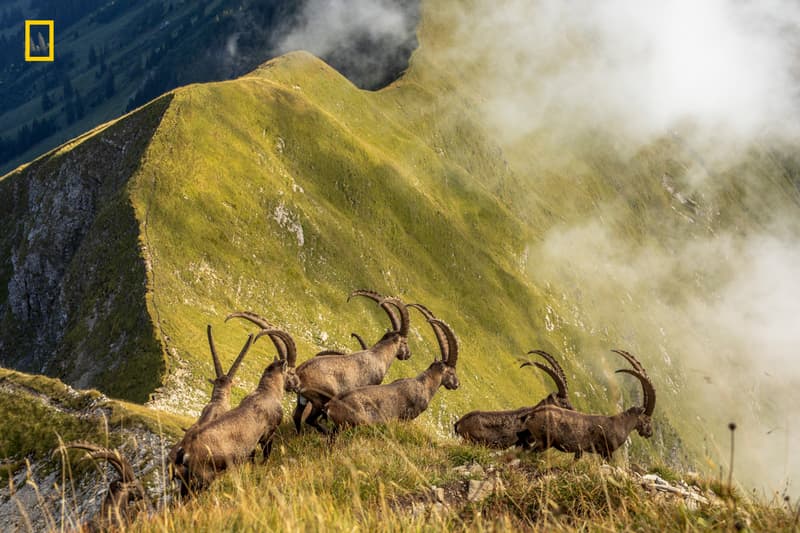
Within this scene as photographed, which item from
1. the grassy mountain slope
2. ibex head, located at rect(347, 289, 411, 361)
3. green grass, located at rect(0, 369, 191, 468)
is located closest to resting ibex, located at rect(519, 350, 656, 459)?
the grassy mountain slope

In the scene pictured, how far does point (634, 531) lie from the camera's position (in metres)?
6.62

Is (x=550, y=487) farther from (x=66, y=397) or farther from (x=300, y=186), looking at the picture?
(x=300, y=186)

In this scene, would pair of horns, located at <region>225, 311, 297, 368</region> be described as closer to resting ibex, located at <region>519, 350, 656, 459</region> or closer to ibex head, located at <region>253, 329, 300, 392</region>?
ibex head, located at <region>253, 329, 300, 392</region>

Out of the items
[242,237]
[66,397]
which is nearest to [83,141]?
[242,237]

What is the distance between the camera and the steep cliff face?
1836 inches

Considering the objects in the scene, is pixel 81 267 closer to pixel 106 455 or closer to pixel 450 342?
pixel 450 342

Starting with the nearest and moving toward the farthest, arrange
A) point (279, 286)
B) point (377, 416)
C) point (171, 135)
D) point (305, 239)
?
point (377, 416), point (279, 286), point (171, 135), point (305, 239)

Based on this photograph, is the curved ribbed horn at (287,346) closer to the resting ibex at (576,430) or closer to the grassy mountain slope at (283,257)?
the grassy mountain slope at (283,257)

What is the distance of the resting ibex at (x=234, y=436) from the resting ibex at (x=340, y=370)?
1.15m

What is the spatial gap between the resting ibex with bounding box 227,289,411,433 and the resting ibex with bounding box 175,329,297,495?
115cm

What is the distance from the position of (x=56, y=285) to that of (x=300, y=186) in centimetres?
3694

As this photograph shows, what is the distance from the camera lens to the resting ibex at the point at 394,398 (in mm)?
15344

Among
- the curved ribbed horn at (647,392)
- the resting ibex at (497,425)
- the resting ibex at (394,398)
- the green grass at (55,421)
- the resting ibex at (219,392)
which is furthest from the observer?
the resting ibex at (497,425)

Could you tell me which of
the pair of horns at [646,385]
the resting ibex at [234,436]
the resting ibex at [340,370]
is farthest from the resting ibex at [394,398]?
the pair of horns at [646,385]
